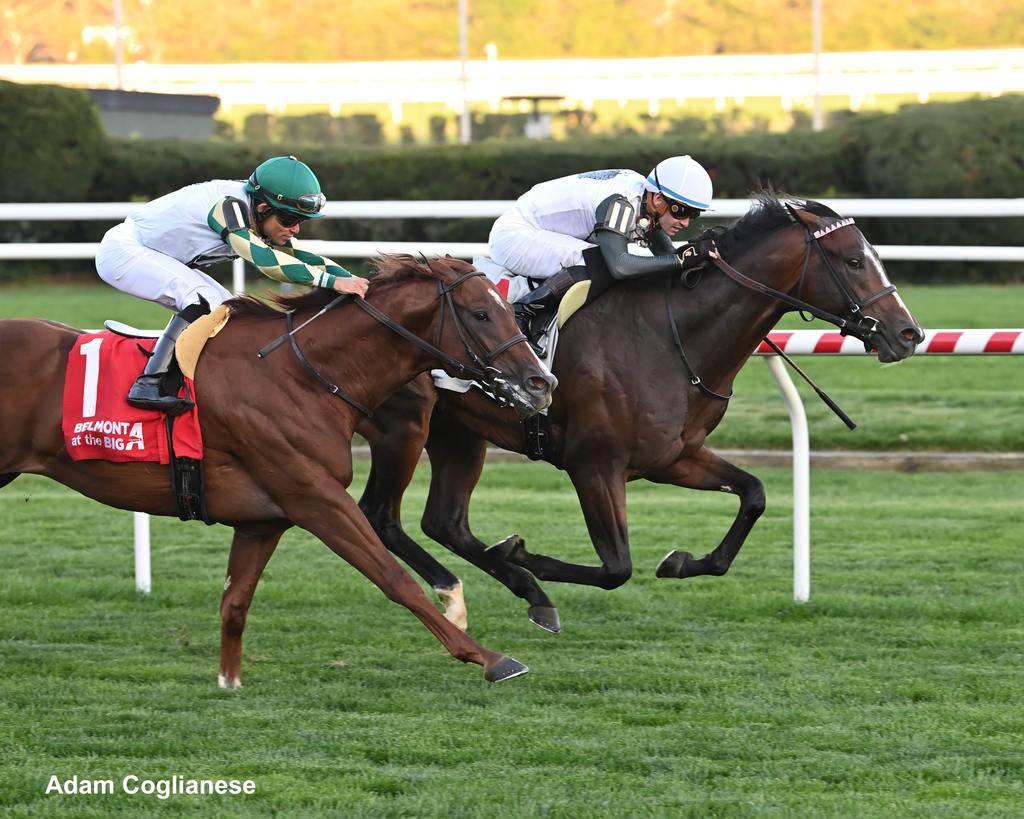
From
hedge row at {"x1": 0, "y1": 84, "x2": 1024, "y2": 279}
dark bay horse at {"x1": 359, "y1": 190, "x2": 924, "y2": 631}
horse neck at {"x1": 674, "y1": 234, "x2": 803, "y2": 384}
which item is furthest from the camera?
hedge row at {"x1": 0, "y1": 84, "x2": 1024, "y2": 279}

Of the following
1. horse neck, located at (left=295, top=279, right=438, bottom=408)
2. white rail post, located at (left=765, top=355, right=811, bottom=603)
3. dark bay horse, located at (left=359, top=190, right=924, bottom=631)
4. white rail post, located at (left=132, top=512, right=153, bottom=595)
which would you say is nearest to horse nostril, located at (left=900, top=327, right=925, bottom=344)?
dark bay horse, located at (left=359, top=190, right=924, bottom=631)

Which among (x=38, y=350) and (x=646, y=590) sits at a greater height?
(x=38, y=350)

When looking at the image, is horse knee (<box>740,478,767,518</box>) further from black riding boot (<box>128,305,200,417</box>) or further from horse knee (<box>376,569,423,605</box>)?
black riding boot (<box>128,305,200,417</box>)

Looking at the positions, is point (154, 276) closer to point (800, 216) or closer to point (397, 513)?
point (397, 513)

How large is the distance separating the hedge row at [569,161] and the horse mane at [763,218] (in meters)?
9.89

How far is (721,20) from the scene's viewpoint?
3238cm

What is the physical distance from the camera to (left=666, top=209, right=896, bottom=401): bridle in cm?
520

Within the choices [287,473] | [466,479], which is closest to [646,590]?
[466,479]

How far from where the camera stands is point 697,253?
5508 millimetres

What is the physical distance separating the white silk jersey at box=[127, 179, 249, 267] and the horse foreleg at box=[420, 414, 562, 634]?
1116 mm

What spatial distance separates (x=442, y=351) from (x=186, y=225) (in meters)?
0.98

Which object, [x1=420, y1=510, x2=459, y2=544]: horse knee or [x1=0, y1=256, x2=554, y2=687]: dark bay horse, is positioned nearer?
[x1=0, y1=256, x2=554, y2=687]: dark bay horse

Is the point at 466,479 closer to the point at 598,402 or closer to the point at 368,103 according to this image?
the point at 598,402

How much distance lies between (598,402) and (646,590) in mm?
1424
